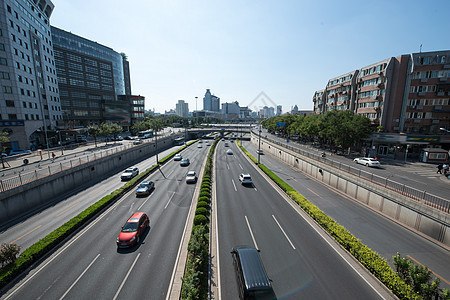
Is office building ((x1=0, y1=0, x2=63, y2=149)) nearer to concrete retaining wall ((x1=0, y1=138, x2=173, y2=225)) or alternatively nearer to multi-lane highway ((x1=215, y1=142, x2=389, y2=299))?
concrete retaining wall ((x1=0, y1=138, x2=173, y2=225))

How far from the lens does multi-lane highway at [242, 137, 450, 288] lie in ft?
50.0

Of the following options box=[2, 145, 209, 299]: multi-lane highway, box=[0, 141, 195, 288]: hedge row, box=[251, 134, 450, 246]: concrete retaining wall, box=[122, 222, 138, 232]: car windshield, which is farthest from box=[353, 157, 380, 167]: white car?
box=[0, 141, 195, 288]: hedge row

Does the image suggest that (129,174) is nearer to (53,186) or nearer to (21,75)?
(53,186)

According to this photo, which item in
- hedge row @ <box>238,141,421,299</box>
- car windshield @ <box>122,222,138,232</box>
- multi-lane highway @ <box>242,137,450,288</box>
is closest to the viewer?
hedge row @ <box>238,141,421,299</box>

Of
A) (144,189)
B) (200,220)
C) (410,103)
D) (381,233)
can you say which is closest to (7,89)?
(144,189)

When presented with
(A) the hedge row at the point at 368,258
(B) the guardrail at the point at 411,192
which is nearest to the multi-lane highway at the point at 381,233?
(A) the hedge row at the point at 368,258

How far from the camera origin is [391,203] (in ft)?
71.3

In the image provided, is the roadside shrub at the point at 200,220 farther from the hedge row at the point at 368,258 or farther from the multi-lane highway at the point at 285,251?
the hedge row at the point at 368,258

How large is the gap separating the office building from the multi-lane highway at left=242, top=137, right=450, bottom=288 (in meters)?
61.9

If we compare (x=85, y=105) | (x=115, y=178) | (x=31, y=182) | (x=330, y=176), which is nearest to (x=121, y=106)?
(x=85, y=105)

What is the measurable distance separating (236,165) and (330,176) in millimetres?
22669

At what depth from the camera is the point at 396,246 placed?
55.3ft

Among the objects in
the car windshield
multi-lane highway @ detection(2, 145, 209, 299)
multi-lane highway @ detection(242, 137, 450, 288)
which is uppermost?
the car windshield

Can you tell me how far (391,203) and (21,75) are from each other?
298 ft
